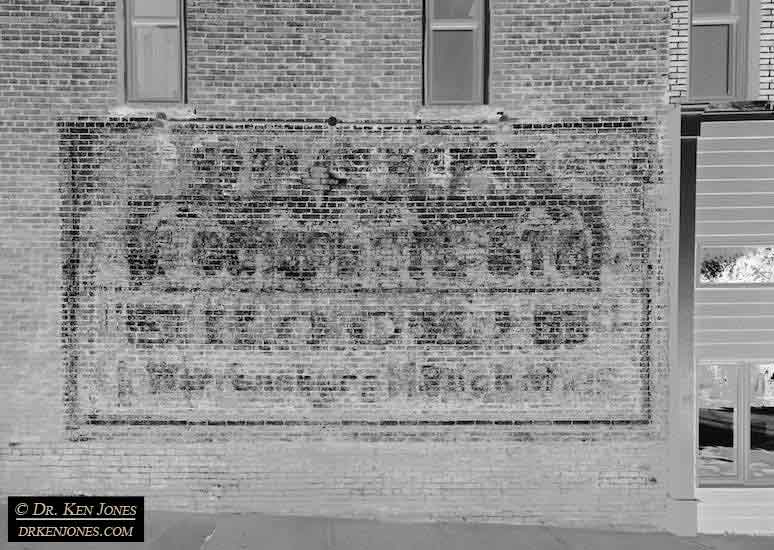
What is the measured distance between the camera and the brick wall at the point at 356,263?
5.60 m

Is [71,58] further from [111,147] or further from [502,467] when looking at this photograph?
[502,467]

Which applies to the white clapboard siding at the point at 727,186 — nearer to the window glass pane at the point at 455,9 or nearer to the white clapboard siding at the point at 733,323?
the white clapboard siding at the point at 733,323

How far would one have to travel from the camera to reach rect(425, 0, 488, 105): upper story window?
5766 mm

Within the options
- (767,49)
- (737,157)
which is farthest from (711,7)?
(737,157)

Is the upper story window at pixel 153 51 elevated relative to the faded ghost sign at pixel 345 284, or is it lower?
elevated

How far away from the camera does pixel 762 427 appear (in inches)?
233

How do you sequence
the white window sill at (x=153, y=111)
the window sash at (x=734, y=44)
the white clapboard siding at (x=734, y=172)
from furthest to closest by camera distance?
the window sash at (x=734, y=44) → the white clapboard siding at (x=734, y=172) → the white window sill at (x=153, y=111)

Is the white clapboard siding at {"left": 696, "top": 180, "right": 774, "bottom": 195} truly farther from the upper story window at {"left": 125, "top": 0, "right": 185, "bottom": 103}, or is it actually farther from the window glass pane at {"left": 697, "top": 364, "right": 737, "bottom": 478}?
the upper story window at {"left": 125, "top": 0, "right": 185, "bottom": 103}

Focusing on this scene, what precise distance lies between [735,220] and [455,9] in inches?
154

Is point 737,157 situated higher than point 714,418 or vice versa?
point 737,157

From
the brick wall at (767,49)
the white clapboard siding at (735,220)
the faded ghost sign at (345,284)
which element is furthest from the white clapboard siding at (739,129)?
the faded ghost sign at (345,284)

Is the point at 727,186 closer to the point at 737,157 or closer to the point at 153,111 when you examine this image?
the point at 737,157

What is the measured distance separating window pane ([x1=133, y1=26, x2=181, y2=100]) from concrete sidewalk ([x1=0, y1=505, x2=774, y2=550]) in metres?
4.67

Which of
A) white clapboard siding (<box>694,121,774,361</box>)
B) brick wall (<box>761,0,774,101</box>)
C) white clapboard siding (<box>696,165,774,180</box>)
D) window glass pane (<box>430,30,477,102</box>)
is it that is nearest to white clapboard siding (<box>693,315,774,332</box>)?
white clapboard siding (<box>694,121,774,361</box>)
